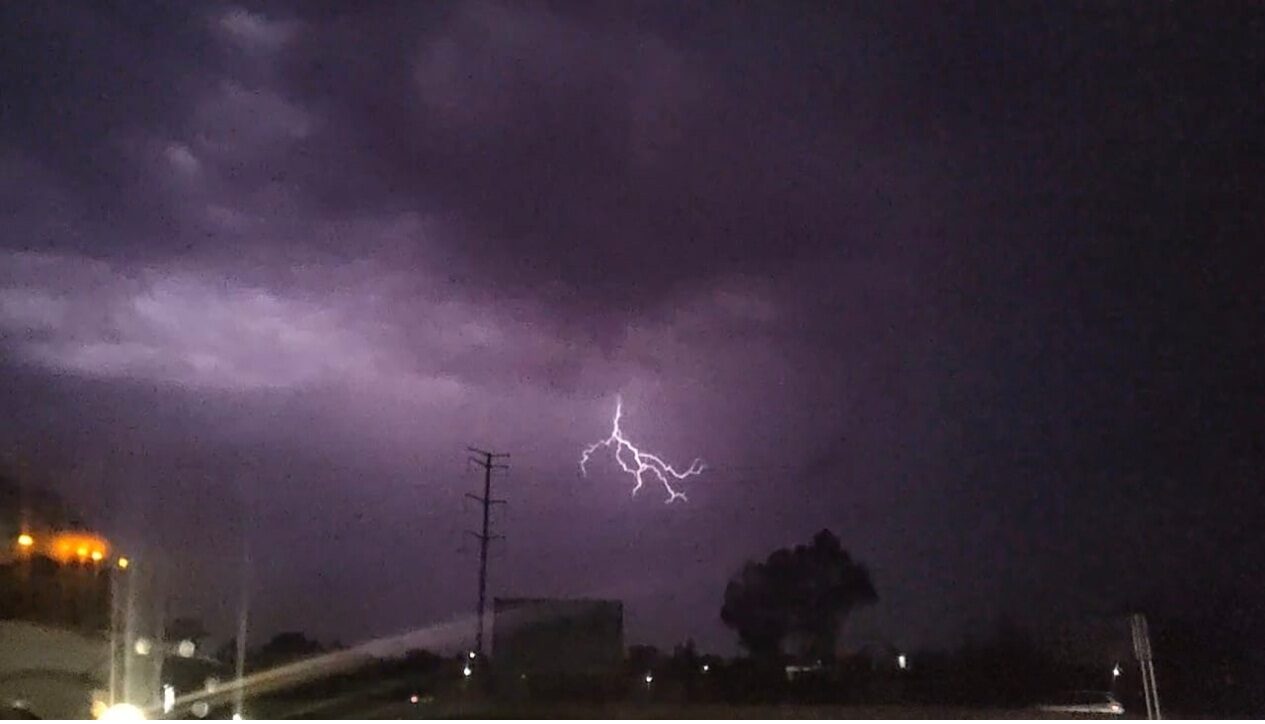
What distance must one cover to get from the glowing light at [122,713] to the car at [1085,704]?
384 inches

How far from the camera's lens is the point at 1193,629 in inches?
755

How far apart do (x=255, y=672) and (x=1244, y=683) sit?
14823 mm

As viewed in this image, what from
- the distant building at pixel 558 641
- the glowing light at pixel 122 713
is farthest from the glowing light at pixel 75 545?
the distant building at pixel 558 641

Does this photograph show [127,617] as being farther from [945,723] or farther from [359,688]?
[359,688]

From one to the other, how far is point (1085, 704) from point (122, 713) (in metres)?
11.0

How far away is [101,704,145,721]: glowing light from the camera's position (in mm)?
8461

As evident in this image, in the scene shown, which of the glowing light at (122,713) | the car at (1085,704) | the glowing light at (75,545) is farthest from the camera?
the car at (1085,704)

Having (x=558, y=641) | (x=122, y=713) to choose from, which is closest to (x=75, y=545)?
(x=122, y=713)

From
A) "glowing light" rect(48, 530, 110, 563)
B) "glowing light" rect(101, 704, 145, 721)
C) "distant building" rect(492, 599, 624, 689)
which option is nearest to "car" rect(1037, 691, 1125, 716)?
"distant building" rect(492, 599, 624, 689)

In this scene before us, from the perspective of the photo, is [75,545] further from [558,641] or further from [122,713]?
[558,641]

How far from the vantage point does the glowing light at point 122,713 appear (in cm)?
846

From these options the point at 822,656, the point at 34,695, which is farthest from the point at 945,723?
the point at 822,656

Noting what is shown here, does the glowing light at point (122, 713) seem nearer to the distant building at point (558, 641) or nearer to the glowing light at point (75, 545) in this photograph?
the glowing light at point (75, 545)

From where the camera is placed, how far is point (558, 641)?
18312mm
